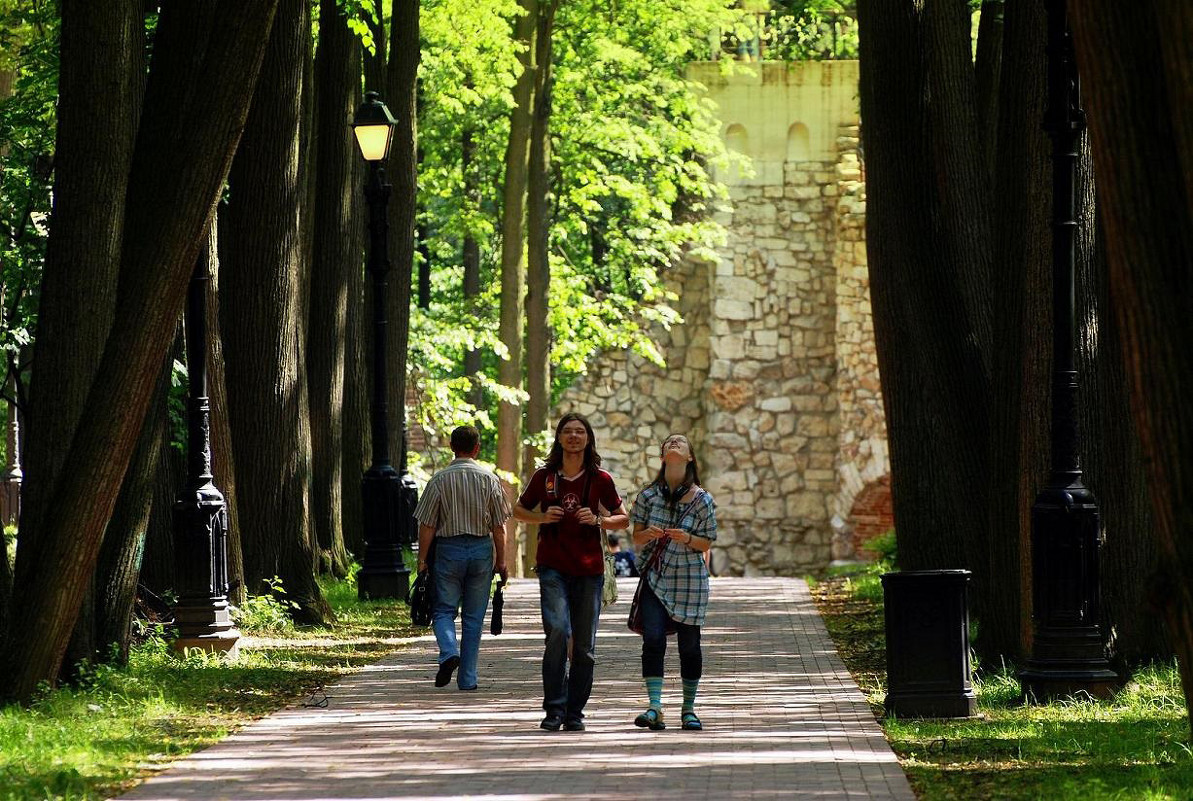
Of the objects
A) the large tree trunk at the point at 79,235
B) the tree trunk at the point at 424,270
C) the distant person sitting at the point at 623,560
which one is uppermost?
the tree trunk at the point at 424,270

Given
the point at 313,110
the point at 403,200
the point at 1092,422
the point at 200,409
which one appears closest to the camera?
the point at 1092,422

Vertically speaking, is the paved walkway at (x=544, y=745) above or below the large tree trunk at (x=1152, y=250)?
below

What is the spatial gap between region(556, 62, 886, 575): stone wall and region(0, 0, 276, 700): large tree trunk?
23.4 m

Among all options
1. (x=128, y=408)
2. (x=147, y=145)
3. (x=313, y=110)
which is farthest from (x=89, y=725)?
(x=313, y=110)

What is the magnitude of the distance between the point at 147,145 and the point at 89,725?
10.5 ft

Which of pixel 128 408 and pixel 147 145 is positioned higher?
pixel 147 145

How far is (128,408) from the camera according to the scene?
1024cm

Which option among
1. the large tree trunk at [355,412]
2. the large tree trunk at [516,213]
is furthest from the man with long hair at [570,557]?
the large tree trunk at [516,213]

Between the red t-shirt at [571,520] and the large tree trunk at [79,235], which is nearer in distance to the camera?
the red t-shirt at [571,520]

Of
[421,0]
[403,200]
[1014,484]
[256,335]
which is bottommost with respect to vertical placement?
[1014,484]

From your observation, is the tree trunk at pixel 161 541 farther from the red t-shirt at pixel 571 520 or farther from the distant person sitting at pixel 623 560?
the distant person sitting at pixel 623 560

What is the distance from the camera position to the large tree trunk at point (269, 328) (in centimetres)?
1599

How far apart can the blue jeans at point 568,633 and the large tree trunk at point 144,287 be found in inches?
97.7

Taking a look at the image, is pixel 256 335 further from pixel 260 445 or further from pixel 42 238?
pixel 42 238
